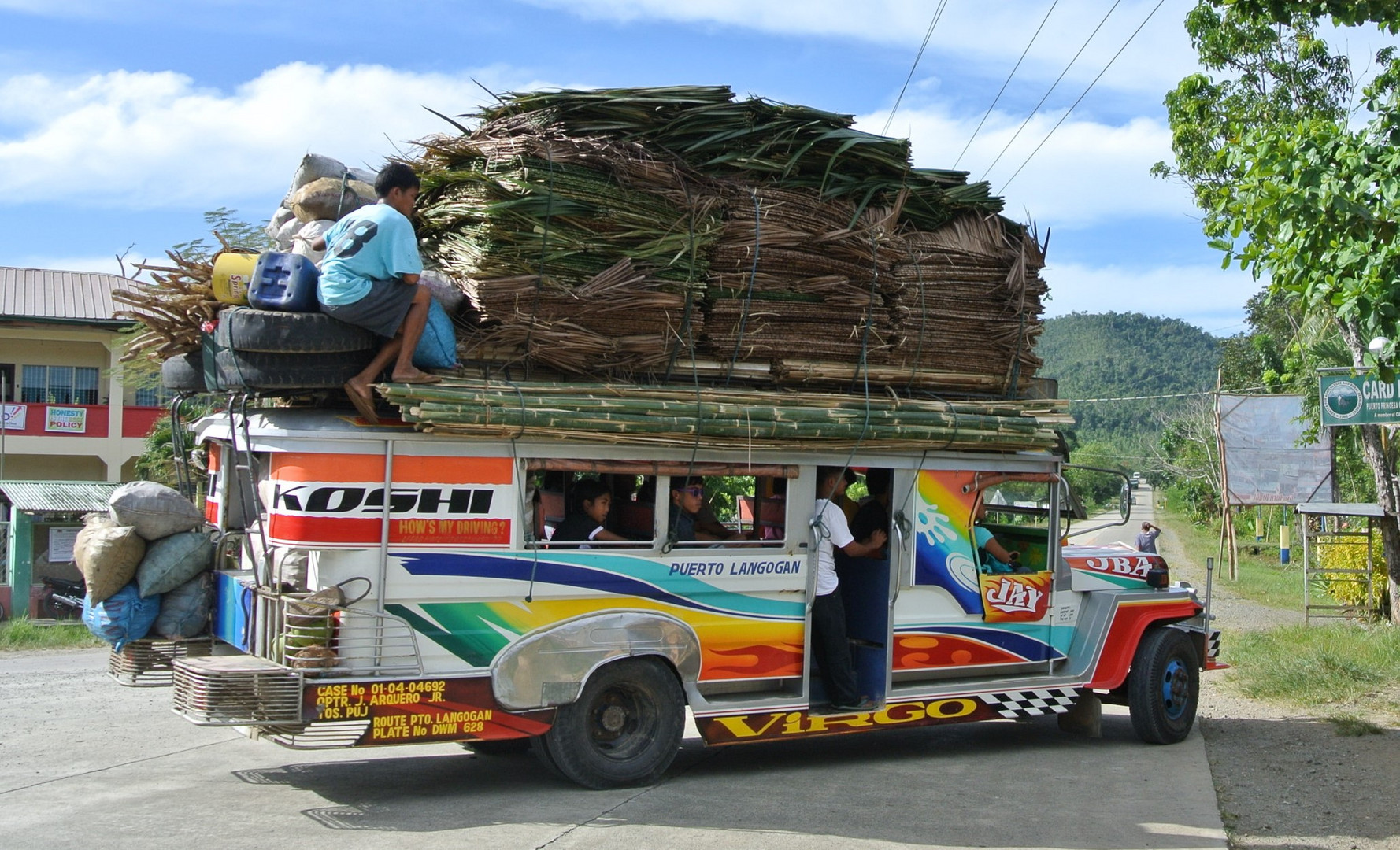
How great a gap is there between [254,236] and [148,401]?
17.4 metres

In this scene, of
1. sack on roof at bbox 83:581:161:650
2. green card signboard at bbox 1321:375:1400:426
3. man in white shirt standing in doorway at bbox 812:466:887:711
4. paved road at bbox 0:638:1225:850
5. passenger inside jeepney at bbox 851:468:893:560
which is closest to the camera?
paved road at bbox 0:638:1225:850

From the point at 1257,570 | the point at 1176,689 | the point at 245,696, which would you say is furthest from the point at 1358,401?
the point at 1257,570

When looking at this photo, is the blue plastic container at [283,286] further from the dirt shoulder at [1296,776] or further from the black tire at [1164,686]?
the black tire at [1164,686]

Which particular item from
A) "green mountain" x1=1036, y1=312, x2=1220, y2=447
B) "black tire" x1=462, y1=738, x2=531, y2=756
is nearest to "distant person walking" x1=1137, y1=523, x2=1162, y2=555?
"black tire" x1=462, y1=738, x2=531, y2=756

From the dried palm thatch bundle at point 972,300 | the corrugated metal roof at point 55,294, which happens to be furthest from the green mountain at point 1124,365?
the dried palm thatch bundle at point 972,300

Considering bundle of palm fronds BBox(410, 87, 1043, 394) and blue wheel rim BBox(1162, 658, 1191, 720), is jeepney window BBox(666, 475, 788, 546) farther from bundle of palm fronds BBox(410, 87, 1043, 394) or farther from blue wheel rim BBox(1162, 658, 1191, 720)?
blue wheel rim BBox(1162, 658, 1191, 720)

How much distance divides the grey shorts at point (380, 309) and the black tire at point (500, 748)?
299 centimetres

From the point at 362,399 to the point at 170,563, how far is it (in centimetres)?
154

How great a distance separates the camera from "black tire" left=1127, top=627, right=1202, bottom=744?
9258mm

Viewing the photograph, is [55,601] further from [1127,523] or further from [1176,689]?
[1176,689]

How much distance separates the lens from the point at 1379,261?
7203 mm

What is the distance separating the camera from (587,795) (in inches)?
281

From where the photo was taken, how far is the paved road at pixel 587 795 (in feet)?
20.4

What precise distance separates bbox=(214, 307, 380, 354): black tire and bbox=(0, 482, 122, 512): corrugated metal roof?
13.8 m
